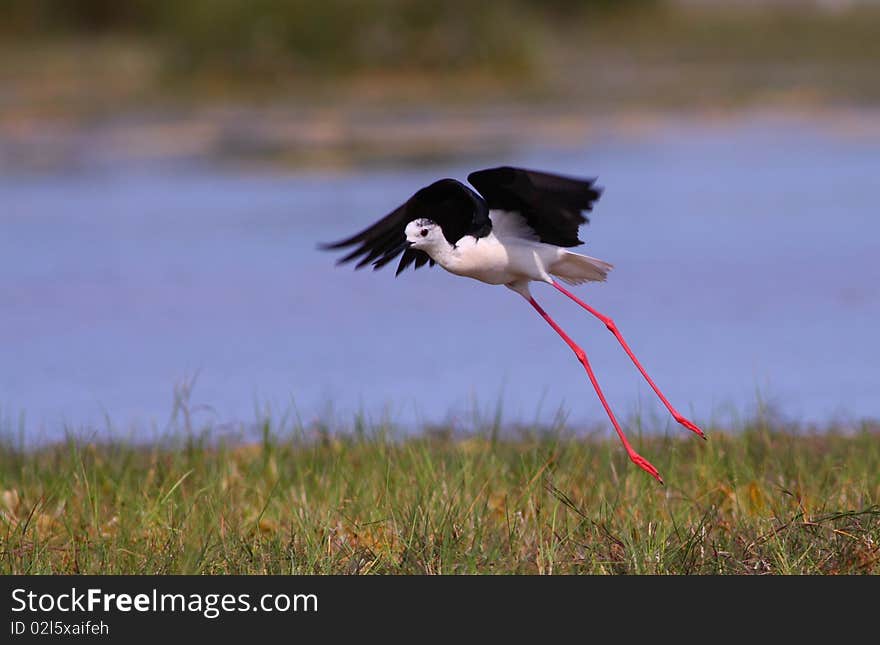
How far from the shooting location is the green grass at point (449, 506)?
15.7 feet

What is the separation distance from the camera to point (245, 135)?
61.1 feet

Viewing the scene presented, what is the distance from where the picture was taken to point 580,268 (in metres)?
5.07

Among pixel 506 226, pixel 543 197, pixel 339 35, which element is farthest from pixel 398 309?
pixel 339 35

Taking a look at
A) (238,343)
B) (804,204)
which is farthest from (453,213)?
(804,204)

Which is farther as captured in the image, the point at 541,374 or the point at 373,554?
the point at 541,374

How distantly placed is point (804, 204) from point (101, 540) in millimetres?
9343

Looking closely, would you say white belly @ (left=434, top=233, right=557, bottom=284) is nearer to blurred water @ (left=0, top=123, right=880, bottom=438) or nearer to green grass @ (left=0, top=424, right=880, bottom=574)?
green grass @ (left=0, top=424, right=880, bottom=574)

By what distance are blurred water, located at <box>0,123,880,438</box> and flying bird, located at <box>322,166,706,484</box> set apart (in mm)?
1330

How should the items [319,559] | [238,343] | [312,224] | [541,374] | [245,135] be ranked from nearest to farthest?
1. [319,559]
2. [541,374]
3. [238,343]
4. [312,224]
5. [245,135]

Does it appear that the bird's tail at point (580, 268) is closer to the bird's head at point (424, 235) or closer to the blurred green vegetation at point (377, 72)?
the bird's head at point (424, 235)

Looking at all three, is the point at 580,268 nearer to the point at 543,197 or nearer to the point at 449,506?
the point at 543,197

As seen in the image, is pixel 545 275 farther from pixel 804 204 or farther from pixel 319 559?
pixel 804 204

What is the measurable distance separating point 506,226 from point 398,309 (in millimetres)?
4967

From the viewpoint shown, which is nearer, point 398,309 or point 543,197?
point 543,197
